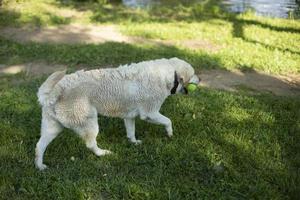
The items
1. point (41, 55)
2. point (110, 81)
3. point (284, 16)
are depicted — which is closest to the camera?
point (110, 81)

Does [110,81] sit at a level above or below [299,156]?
above

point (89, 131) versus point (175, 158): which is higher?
point (89, 131)

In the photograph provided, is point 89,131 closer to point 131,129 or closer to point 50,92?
point 50,92

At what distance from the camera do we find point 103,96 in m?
5.01

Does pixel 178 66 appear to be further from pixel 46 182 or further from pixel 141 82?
pixel 46 182

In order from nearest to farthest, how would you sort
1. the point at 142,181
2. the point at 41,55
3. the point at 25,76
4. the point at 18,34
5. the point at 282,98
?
the point at 142,181 → the point at 282,98 → the point at 25,76 → the point at 41,55 → the point at 18,34

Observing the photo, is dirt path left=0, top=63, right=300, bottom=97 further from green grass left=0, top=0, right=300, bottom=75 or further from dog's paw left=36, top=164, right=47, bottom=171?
dog's paw left=36, top=164, right=47, bottom=171

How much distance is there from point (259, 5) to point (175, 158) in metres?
13.2

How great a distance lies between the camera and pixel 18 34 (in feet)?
39.8

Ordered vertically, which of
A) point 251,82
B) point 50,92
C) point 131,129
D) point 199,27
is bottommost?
point 251,82

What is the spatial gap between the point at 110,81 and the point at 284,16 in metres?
11.5

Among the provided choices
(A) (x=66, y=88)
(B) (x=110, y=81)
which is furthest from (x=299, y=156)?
(A) (x=66, y=88)

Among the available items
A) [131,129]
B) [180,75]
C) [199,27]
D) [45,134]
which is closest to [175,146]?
[131,129]

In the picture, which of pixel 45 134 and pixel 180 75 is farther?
pixel 180 75
